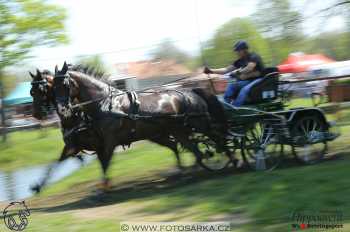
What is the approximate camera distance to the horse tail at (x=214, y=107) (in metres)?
10.5

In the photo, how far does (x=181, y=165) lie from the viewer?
445 inches

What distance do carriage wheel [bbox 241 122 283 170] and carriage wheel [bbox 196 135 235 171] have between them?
12.7 inches

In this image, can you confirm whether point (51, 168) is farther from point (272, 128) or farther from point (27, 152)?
point (27, 152)

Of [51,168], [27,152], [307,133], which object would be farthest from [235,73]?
[27,152]

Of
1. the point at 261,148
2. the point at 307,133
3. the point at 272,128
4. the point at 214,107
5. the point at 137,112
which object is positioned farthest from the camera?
the point at 214,107

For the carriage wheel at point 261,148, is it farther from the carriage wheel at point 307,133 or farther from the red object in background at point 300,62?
the red object in background at point 300,62

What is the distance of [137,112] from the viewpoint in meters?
9.86

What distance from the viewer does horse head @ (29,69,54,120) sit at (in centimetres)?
932

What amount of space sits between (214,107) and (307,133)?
175cm

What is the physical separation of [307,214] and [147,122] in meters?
4.07

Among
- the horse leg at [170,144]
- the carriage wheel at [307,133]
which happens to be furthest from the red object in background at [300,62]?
the carriage wheel at [307,133]

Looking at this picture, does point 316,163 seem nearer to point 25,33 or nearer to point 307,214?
point 307,214

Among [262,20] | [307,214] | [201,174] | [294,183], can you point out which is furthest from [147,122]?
[262,20]

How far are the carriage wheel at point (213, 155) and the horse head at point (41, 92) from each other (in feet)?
9.56
